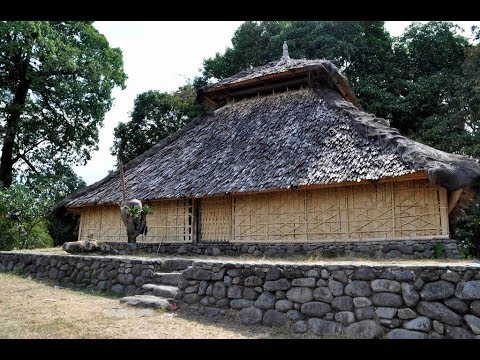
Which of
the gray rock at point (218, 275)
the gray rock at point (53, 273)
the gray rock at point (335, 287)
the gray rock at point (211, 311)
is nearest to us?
the gray rock at point (335, 287)

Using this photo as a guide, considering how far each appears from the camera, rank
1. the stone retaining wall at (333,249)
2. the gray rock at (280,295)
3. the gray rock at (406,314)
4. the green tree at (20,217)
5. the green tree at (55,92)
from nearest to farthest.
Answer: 1. the gray rock at (406,314)
2. the gray rock at (280,295)
3. the stone retaining wall at (333,249)
4. the green tree at (20,217)
5. the green tree at (55,92)

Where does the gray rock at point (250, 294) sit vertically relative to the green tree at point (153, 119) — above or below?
below

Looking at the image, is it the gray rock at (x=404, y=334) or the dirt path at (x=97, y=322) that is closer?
the gray rock at (x=404, y=334)

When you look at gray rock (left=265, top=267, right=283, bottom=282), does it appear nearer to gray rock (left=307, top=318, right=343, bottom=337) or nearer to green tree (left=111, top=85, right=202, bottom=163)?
gray rock (left=307, top=318, right=343, bottom=337)

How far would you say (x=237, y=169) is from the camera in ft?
40.2

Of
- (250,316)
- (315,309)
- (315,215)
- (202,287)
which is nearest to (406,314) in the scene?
(315,309)

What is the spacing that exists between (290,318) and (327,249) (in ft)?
16.9

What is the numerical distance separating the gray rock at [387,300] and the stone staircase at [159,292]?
11.2ft

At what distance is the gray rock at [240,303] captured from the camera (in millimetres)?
6246

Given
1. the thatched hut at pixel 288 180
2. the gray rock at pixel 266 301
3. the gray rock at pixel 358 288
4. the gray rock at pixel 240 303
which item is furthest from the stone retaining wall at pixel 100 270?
the gray rock at pixel 358 288

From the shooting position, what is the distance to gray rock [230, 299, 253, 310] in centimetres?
625

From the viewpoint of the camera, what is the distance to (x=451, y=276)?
4.94m

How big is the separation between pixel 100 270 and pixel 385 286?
627 centimetres

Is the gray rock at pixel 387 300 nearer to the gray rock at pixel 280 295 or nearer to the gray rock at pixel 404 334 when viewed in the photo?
the gray rock at pixel 404 334
